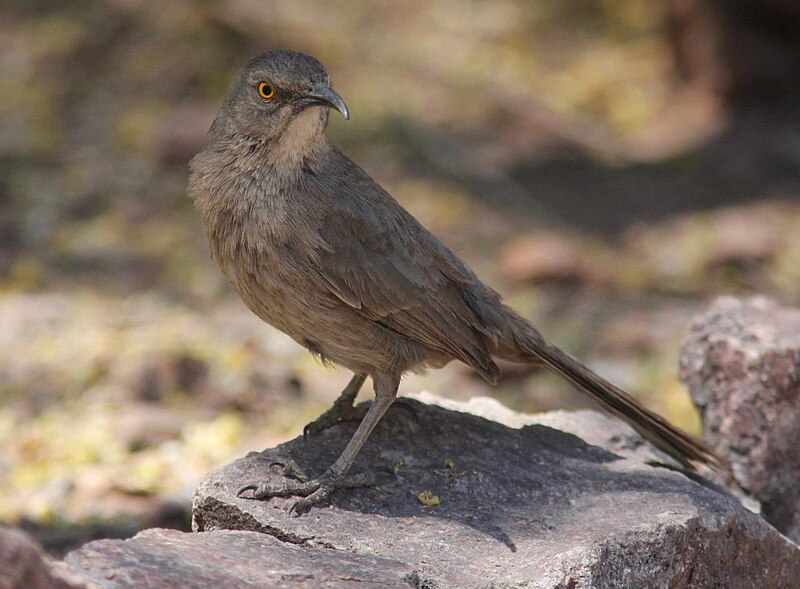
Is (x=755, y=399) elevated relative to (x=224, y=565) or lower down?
elevated

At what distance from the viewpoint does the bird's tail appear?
4867 millimetres

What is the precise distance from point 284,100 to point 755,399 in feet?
8.20

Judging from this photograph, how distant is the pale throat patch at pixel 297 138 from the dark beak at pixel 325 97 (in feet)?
0.22

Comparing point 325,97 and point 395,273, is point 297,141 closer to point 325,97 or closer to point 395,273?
point 325,97

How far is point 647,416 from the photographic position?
16.1 ft

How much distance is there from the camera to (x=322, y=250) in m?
4.38

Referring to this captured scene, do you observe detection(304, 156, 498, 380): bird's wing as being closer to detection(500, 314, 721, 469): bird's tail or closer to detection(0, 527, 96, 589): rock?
detection(500, 314, 721, 469): bird's tail

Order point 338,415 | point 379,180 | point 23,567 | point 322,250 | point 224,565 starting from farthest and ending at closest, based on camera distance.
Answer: point 379,180
point 338,415
point 322,250
point 224,565
point 23,567

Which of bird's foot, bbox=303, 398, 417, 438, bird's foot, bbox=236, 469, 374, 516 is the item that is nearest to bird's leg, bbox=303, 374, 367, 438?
bird's foot, bbox=303, 398, 417, 438

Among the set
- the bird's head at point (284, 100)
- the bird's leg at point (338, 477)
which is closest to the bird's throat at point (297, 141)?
the bird's head at point (284, 100)

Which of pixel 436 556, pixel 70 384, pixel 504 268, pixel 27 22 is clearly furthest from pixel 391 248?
pixel 27 22

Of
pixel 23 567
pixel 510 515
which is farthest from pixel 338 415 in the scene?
pixel 23 567

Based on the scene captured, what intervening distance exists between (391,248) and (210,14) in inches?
306

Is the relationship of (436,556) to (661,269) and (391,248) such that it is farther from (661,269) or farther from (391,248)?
(661,269)
